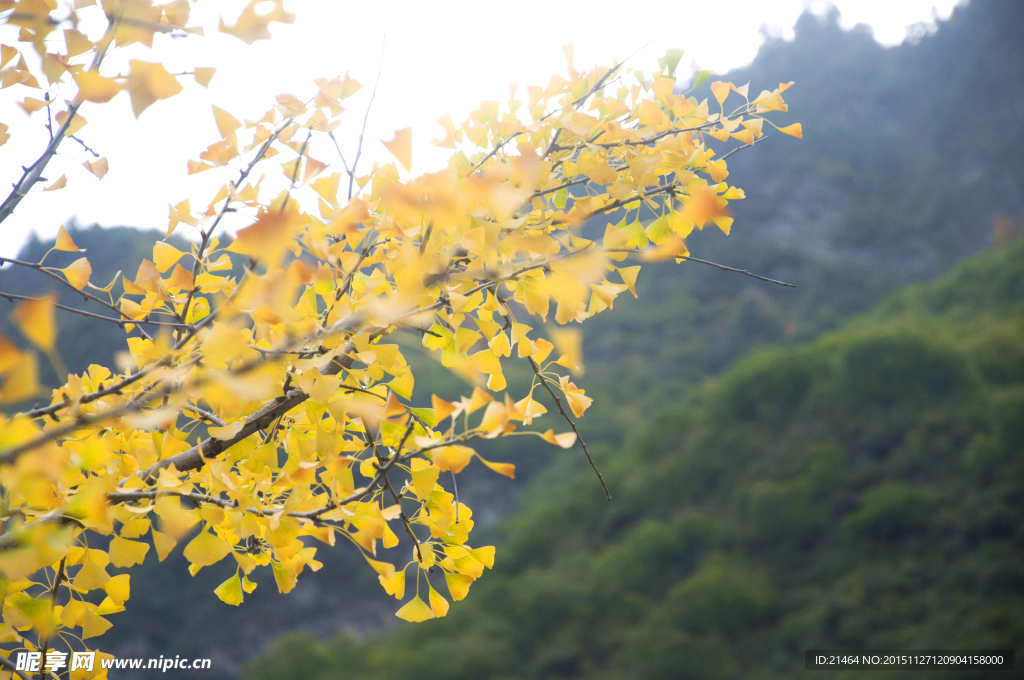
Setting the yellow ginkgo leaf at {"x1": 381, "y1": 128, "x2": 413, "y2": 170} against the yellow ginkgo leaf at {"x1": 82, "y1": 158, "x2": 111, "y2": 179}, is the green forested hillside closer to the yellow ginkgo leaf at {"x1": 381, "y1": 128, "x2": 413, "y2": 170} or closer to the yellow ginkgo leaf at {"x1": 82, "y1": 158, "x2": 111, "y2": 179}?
the yellow ginkgo leaf at {"x1": 381, "y1": 128, "x2": 413, "y2": 170}

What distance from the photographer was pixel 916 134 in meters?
16.5

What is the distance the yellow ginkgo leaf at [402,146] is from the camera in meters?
0.41

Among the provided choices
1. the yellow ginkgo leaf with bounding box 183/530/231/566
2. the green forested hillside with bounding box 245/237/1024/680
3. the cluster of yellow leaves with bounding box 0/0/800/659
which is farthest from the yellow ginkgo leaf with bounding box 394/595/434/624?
the green forested hillside with bounding box 245/237/1024/680

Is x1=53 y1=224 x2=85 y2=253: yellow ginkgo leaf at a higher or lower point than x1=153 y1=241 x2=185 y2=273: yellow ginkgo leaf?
higher

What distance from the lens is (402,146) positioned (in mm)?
419

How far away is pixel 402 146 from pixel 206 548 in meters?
0.35

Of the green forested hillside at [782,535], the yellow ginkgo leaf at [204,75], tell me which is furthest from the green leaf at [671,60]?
the green forested hillside at [782,535]

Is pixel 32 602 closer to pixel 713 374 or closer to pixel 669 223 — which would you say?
pixel 669 223

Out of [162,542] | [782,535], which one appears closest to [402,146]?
[162,542]

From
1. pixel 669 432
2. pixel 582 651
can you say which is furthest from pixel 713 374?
pixel 582 651

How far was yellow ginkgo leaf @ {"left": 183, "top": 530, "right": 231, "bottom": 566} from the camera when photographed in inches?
18.4

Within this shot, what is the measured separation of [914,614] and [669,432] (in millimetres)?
4531

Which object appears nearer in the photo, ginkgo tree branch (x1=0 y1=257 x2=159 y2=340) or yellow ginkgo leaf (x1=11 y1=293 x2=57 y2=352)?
yellow ginkgo leaf (x1=11 y1=293 x2=57 y2=352)

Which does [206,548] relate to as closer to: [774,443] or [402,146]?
[402,146]
